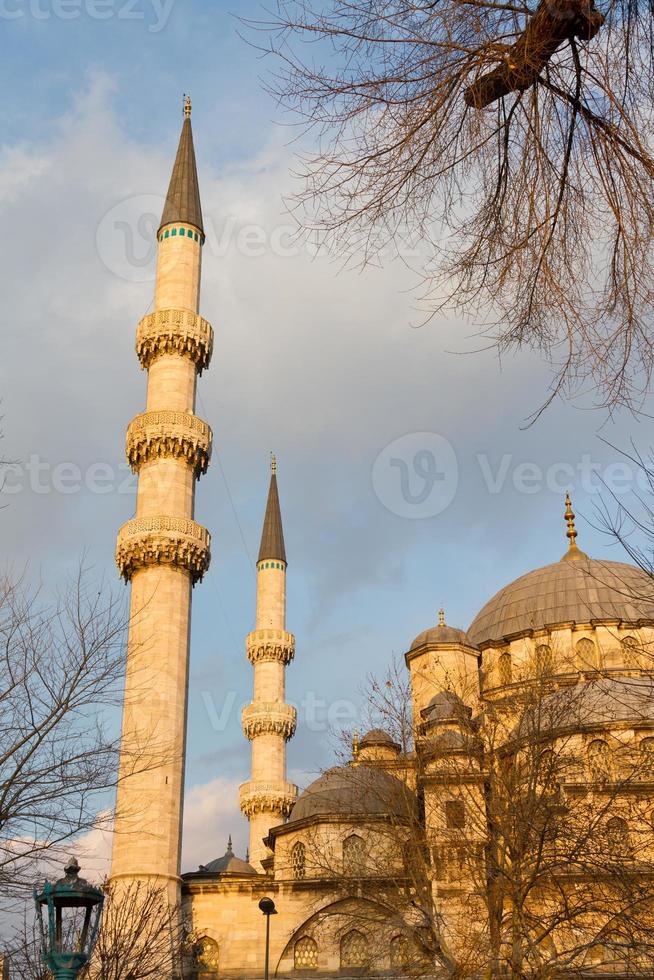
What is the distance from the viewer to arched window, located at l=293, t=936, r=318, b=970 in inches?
1217

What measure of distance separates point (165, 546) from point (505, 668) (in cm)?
1959

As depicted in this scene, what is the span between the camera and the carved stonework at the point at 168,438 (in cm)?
3052

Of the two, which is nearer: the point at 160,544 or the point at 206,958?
the point at 160,544

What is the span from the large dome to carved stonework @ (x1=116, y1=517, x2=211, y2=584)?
19.1m

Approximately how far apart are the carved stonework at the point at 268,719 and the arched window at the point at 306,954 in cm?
1208

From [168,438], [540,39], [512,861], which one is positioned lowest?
[512,861]

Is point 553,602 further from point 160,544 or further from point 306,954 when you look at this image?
point 160,544

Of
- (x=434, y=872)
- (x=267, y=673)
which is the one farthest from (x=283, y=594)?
(x=434, y=872)

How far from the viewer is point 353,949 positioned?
3073cm

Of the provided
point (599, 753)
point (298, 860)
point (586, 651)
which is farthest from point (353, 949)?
point (586, 651)

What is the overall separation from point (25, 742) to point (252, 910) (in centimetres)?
2183

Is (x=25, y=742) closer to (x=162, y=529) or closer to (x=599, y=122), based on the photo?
(x=599, y=122)

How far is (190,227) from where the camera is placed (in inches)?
1341

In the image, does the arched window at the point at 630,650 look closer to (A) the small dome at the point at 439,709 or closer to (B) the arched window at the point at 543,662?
(B) the arched window at the point at 543,662
